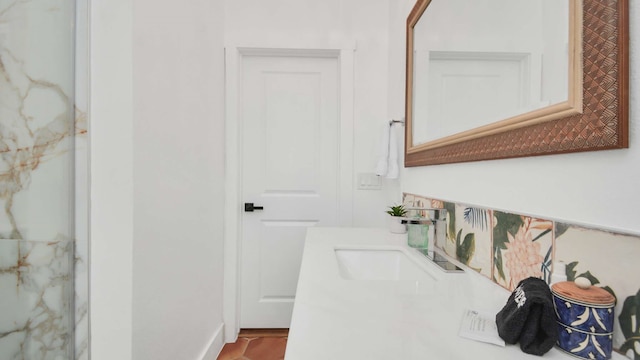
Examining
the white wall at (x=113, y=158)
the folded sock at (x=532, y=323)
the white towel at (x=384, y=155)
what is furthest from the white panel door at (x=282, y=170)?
the folded sock at (x=532, y=323)

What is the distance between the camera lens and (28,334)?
2.91 feet

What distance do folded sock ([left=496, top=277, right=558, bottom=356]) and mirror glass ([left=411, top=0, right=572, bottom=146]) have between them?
39 centimetres

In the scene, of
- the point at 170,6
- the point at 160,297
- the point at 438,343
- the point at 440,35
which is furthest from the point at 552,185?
the point at 170,6

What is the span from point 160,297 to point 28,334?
0.37m

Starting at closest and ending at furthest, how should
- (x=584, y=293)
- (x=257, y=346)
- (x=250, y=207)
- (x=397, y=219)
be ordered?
(x=584, y=293), (x=397, y=219), (x=257, y=346), (x=250, y=207)

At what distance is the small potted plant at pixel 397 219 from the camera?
1.31m

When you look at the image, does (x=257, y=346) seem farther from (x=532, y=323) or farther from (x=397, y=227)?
(x=532, y=323)

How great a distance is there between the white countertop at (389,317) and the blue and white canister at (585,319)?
3 cm

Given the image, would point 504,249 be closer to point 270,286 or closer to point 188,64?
point 188,64

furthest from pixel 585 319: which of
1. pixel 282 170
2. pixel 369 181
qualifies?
pixel 282 170

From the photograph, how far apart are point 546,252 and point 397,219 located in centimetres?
76

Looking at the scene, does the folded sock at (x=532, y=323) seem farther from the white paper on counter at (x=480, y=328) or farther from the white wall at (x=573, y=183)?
the white wall at (x=573, y=183)

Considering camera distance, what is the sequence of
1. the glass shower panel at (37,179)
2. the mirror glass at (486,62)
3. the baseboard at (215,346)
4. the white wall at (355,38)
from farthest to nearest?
the white wall at (355,38) < the baseboard at (215,346) < the glass shower panel at (37,179) < the mirror glass at (486,62)

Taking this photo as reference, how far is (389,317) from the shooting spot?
544 mm
